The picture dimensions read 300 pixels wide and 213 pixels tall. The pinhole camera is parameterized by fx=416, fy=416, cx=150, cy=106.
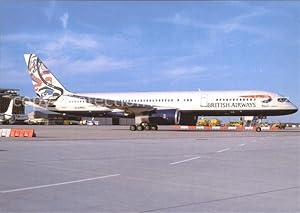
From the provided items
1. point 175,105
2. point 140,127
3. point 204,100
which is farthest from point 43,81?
point 204,100

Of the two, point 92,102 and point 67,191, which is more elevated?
point 92,102

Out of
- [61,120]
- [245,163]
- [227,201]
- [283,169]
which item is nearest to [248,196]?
[227,201]

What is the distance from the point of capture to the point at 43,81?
4672cm

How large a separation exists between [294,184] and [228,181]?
124cm

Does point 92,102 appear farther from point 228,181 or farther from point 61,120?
point 61,120

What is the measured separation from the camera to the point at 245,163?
11531 mm

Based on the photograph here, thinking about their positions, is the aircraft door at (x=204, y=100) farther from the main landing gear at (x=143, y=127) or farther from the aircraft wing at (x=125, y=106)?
the main landing gear at (x=143, y=127)

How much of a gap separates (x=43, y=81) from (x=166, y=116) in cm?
1733

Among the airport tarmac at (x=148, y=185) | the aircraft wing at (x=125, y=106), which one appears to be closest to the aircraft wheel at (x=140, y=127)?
the aircraft wing at (x=125, y=106)

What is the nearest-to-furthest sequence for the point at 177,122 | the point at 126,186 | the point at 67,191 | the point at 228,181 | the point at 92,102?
1. the point at 67,191
2. the point at 126,186
3. the point at 228,181
4. the point at 177,122
5. the point at 92,102

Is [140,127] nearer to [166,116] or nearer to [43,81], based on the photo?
[166,116]

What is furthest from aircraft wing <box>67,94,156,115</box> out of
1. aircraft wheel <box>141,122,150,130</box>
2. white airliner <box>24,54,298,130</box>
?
aircraft wheel <box>141,122,150,130</box>

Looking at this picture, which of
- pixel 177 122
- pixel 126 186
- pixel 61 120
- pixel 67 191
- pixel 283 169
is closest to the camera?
pixel 67 191

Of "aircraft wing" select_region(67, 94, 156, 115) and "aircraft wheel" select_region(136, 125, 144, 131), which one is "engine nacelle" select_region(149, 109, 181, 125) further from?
"aircraft wheel" select_region(136, 125, 144, 131)
